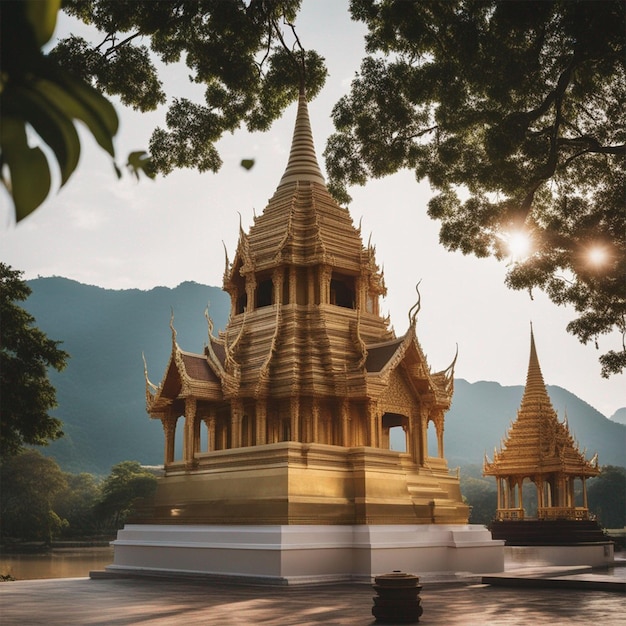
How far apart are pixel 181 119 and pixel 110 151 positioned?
41.1 ft

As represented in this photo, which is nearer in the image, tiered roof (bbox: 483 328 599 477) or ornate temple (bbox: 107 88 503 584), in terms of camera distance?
ornate temple (bbox: 107 88 503 584)

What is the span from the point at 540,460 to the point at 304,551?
17.3 meters

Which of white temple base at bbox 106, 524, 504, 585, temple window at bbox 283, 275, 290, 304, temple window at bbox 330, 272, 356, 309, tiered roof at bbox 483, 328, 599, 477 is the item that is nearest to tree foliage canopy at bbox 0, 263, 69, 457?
white temple base at bbox 106, 524, 504, 585

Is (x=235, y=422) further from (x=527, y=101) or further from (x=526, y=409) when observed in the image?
(x=526, y=409)

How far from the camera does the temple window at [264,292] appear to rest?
24216 mm

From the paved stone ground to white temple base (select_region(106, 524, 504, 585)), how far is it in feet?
2.57

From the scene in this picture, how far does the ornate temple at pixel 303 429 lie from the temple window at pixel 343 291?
0.05 meters

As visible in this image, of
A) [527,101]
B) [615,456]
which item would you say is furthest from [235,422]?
[615,456]

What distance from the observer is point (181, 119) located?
43.1 ft

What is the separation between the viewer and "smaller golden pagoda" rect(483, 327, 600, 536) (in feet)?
102

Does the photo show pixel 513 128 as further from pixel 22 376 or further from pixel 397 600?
pixel 22 376

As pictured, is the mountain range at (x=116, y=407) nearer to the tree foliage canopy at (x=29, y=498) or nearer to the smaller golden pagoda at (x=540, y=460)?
the tree foliage canopy at (x=29, y=498)

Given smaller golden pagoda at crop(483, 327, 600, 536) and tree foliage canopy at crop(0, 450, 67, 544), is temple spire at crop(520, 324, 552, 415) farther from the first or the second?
tree foliage canopy at crop(0, 450, 67, 544)

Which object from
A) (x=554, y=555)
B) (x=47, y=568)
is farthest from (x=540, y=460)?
(x=47, y=568)
